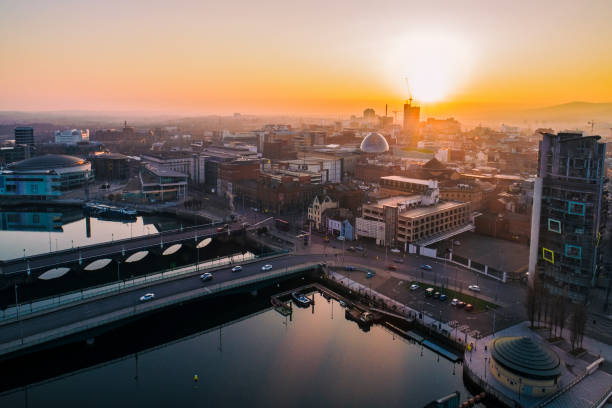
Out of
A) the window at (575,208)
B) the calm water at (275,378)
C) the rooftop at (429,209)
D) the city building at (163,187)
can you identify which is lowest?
the calm water at (275,378)

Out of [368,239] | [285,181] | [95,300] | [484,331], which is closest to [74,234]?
A: [285,181]

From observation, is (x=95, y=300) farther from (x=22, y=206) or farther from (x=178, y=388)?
(x=22, y=206)

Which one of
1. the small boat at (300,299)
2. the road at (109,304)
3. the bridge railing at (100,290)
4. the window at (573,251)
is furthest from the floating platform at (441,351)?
the bridge railing at (100,290)

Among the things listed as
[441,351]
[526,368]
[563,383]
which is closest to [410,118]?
[441,351]

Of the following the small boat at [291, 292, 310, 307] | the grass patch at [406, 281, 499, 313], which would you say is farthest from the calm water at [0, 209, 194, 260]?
the grass patch at [406, 281, 499, 313]

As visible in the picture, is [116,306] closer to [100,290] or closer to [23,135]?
[100,290]

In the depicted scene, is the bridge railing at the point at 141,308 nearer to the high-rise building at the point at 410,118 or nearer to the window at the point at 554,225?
Result: the window at the point at 554,225

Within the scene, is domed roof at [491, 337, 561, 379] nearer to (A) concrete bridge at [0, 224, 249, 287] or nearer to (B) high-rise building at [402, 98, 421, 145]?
(A) concrete bridge at [0, 224, 249, 287]
